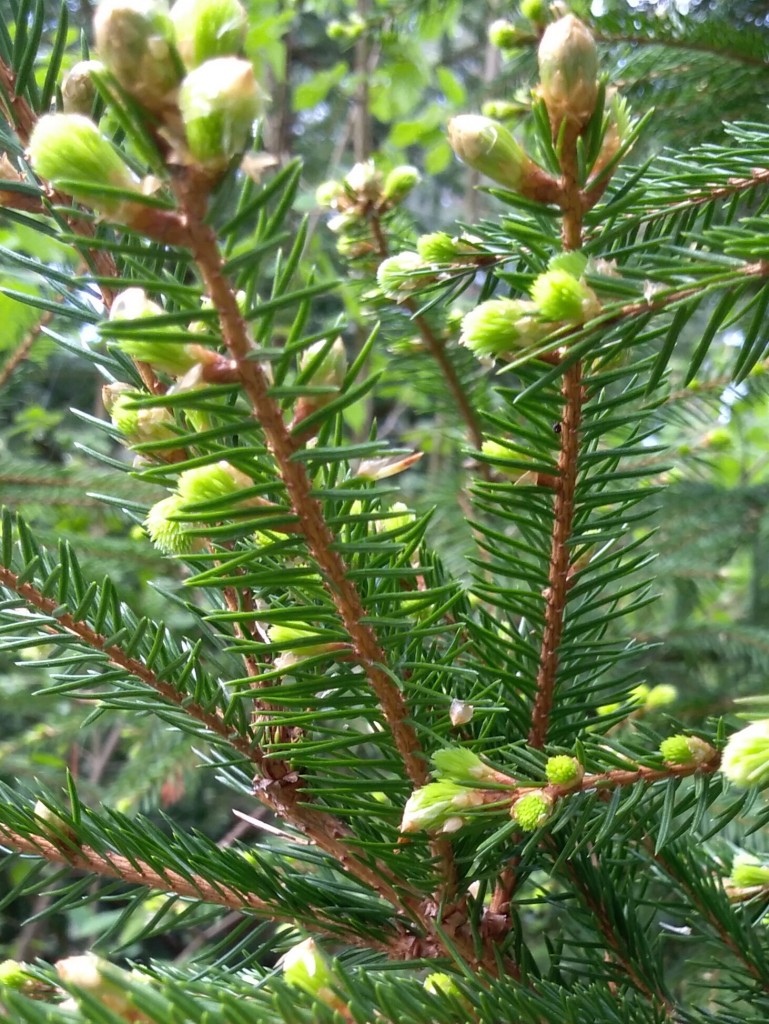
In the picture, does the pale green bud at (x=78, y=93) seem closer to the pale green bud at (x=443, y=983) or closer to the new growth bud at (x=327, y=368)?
the new growth bud at (x=327, y=368)

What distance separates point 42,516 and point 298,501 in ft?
3.27

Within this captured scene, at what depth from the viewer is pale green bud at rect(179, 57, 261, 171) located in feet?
0.51

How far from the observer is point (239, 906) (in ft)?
0.99

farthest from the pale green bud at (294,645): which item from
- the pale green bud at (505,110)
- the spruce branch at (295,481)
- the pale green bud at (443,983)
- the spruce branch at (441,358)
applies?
the pale green bud at (505,110)

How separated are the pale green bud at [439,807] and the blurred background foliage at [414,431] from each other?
4.7 inches

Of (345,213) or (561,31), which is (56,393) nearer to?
(345,213)

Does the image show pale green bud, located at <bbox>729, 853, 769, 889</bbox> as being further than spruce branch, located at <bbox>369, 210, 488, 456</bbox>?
No

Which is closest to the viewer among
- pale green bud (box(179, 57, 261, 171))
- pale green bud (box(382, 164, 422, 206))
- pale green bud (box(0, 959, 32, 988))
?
pale green bud (box(179, 57, 261, 171))

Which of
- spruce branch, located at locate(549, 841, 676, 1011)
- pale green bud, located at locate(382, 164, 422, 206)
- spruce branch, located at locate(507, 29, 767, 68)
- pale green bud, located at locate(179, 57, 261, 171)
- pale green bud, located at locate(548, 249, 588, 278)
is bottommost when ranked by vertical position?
spruce branch, located at locate(549, 841, 676, 1011)

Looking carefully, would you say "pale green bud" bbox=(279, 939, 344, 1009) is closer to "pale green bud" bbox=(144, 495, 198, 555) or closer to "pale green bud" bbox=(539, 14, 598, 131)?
"pale green bud" bbox=(144, 495, 198, 555)

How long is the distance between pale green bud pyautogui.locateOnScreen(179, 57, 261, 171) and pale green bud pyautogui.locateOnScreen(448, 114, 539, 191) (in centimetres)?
8

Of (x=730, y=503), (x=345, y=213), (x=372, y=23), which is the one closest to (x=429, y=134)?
(x=372, y=23)

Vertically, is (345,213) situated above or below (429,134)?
below

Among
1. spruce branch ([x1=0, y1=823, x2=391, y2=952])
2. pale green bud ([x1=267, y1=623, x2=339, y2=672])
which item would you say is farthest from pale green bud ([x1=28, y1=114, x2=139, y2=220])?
spruce branch ([x1=0, y1=823, x2=391, y2=952])
